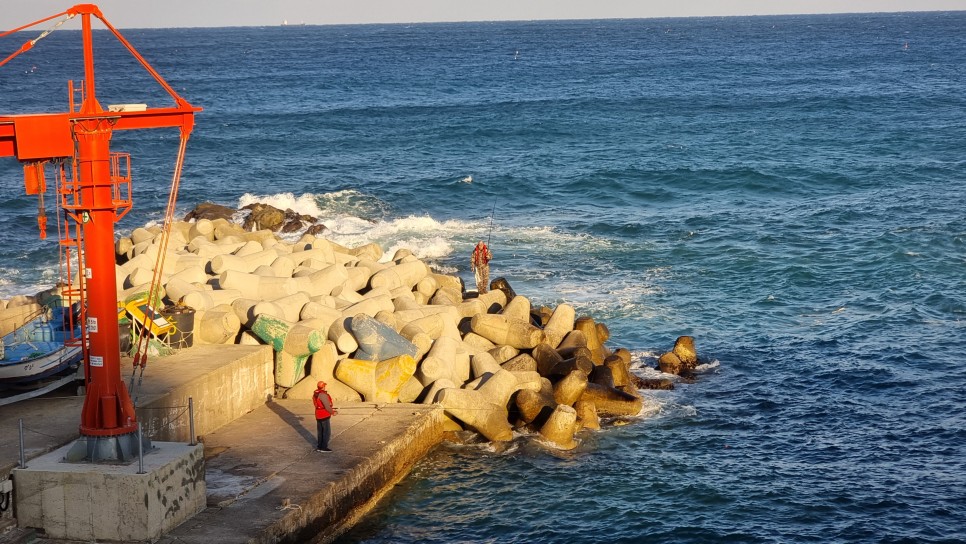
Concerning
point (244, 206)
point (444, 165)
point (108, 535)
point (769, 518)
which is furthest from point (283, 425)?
point (444, 165)

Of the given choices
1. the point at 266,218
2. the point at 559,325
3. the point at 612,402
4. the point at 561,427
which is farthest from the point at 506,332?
the point at 266,218

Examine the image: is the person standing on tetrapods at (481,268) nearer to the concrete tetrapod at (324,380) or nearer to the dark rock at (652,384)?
the dark rock at (652,384)

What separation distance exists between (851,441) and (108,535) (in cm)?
1286

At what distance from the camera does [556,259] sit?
1316 inches

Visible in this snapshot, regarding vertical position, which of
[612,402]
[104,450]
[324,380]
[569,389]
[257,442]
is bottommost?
[612,402]

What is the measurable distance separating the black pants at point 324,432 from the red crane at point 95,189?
11.2ft

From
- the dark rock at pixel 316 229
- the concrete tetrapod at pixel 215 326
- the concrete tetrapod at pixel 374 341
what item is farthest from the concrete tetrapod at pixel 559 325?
the dark rock at pixel 316 229

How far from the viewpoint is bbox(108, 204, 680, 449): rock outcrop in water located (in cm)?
1922

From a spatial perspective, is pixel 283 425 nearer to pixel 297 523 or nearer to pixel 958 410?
pixel 297 523

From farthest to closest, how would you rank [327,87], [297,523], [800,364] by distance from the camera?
[327,87] < [800,364] < [297,523]

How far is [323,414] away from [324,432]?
37 centimetres

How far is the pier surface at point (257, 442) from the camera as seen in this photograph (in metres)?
14.2

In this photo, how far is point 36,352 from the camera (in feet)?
58.6

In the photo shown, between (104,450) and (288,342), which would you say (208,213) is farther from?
(104,450)
